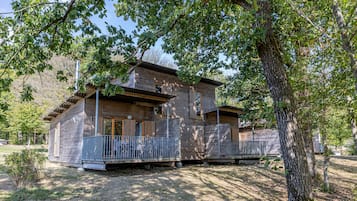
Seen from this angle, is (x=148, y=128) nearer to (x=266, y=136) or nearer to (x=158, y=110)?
(x=158, y=110)

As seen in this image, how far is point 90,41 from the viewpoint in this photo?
15.4 feet

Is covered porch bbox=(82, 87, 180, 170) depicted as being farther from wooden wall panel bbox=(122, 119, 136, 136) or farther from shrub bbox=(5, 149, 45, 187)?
shrub bbox=(5, 149, 45, 187)

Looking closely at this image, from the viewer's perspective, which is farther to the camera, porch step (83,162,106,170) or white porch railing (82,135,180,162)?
white porch railing (82,135,180,162)

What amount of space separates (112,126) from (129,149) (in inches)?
96.5

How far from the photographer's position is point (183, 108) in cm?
1510

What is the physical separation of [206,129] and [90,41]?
37.9 feet

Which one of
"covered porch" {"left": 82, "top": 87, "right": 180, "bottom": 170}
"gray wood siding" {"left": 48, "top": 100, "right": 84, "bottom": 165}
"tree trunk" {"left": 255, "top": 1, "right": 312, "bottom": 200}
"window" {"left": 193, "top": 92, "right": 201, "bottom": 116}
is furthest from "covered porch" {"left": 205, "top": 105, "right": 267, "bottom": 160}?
"tree trunk" {"left": 255, "top": 1, "right": 312, "bottom": 200}

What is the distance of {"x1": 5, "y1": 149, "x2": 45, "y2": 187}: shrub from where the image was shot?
7781 millimetres

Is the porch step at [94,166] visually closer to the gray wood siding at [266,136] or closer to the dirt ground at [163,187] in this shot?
the dirt ground at [163,187]

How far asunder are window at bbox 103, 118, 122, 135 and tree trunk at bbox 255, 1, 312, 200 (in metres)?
9.21

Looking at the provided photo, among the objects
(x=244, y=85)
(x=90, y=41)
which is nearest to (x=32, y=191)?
(x=90, y=41)

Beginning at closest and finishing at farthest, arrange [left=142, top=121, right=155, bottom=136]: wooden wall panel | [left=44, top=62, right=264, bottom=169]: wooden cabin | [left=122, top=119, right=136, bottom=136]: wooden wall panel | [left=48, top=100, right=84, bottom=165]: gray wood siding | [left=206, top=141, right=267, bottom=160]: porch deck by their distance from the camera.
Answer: [left=44, top=62, right=264, bottom=169]: wooden cabin, [left=48, top=100, right=84, bottom=165]: gray wood siding, [left=122, top=119, right=136, bottom=136]: wooden wall panel, [left=142, top=121, right=155, bottom=136]: wooden wall panel, [left=206, top=141, right=267, bottom=160]: porch deck

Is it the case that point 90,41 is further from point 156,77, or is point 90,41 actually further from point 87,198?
point 156,77

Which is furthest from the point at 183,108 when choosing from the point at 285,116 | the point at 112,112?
the point at 285,116
